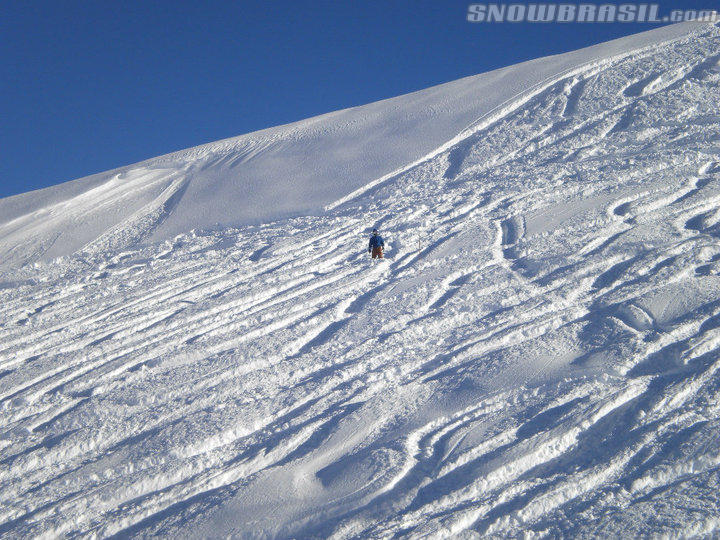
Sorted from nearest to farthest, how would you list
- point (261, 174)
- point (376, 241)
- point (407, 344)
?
point (407, 344)
point (376, 241)
point (261, 174)

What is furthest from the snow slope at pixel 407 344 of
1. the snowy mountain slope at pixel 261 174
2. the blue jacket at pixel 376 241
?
the blue jacket at pixel 376 241

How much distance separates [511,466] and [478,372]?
1199 mm

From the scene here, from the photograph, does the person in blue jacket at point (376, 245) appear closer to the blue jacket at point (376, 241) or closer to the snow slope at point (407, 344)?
the blue jacket at point (376, 241)

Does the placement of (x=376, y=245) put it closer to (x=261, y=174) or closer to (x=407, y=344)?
(x=407, y=344)

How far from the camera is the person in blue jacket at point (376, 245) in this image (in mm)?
7951

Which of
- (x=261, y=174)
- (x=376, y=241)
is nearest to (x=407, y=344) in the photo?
(x=376, y=241)

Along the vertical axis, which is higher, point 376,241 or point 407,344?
point 376,241

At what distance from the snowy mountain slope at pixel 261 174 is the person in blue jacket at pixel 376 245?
9.60 feet

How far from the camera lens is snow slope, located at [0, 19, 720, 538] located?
409cm

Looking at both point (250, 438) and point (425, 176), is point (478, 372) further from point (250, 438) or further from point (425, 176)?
point (425, 176)

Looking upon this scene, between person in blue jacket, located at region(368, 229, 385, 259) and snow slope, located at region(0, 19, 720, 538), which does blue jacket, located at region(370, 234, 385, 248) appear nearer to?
person in blue jacket, located at region(368, 229, 385, 259)

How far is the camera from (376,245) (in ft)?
26.3

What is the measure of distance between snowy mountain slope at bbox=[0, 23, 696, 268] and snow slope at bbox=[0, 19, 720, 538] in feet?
0.42

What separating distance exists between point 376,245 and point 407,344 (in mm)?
2282
